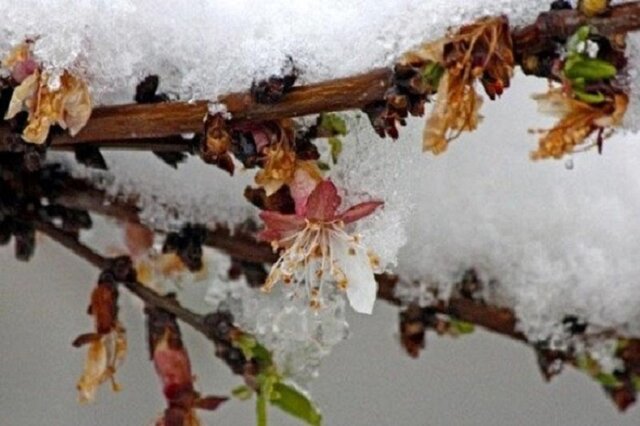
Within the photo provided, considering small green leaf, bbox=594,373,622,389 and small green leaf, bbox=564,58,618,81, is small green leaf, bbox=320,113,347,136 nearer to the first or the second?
small green leaf, bbox=564,58,618,81

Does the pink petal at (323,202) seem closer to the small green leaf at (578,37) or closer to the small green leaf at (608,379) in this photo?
the small green leaf at (578,37)

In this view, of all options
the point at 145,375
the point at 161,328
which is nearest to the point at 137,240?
the point at 161,328

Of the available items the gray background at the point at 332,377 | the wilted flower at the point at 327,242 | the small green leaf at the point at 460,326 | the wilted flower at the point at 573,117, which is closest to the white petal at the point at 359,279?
the wilted flower at the point at 327,242

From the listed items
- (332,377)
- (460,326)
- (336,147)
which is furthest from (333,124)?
(332,377)

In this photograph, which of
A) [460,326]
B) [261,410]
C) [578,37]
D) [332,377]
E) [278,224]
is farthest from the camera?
[332,377]

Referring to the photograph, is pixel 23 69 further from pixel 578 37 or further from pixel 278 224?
pixel 578 37

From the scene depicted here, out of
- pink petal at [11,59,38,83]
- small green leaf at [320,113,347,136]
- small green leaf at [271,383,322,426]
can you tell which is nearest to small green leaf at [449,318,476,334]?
small green leaf at [271,383,322,426]
